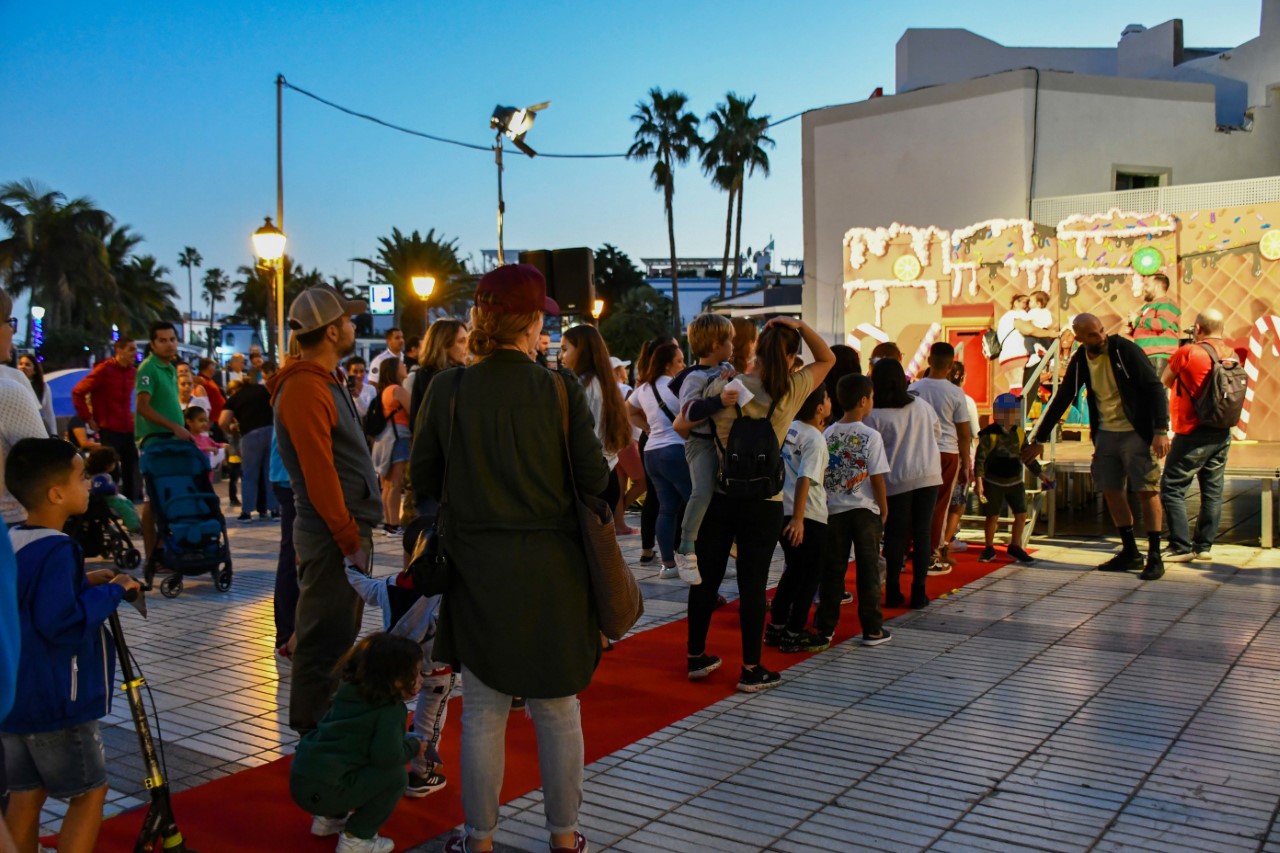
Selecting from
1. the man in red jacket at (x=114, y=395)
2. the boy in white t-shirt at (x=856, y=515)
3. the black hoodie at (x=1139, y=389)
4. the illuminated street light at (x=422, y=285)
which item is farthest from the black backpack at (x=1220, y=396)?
the illuminated street light at (x=422, y=285)

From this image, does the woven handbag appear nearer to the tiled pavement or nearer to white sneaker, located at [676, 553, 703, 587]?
the tiled pavement

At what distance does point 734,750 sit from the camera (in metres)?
4.68

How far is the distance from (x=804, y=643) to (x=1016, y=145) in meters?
14.5

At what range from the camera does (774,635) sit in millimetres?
6434

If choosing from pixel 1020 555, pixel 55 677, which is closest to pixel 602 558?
pixel 55 677

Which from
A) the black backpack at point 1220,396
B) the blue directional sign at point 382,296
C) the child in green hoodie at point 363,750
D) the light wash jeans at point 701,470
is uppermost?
the blue directional sign at point 382,296

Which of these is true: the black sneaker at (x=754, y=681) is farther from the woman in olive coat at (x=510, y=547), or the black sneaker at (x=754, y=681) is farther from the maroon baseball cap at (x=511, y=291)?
the maroon baseball cap at (x=511, y=291)

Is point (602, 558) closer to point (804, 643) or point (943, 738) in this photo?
→ point (943, 738)

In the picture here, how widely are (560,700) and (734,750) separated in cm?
154

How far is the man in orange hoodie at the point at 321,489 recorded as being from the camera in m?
4.23

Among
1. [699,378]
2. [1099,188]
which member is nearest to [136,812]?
[699,378]

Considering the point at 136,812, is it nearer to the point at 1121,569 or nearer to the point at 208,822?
the point at 208,822

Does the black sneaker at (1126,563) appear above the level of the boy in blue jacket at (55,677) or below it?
below

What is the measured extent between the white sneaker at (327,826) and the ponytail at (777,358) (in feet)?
9.32
